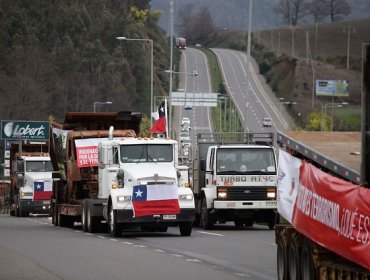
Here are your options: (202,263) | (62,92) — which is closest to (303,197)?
(202,263)

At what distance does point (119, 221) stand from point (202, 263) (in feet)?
31.0

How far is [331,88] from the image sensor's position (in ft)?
541

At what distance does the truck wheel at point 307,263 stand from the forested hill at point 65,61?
8077 cm

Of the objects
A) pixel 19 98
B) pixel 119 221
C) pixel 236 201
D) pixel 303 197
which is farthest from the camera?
pixel 19 98

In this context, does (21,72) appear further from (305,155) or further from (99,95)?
(305,155)

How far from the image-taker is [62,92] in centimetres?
11562

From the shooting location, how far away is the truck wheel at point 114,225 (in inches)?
1248

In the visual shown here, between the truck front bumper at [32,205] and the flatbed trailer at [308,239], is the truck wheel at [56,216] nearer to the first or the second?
the truck front bumper at [32,205]

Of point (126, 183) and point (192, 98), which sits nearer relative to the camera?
point (126, 183)

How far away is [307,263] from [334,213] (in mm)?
1468

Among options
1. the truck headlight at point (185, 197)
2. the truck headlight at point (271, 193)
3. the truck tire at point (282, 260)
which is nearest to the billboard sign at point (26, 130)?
the truck headlight at point (271, 193)

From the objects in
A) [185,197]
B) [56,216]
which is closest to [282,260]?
[185,197]

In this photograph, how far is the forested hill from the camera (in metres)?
101

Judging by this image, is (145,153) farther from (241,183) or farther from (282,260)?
(282,260)
